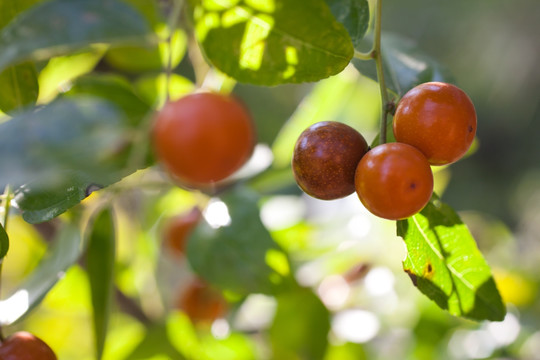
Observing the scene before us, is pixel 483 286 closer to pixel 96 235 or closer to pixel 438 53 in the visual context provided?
pixel 96 235

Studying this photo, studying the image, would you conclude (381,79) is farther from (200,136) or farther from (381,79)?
(200,136)

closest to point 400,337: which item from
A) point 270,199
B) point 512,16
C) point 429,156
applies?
point 270,199

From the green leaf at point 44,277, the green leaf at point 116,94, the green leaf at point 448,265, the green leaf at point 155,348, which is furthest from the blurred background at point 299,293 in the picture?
the green leaf at point 448,265

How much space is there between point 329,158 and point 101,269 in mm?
423

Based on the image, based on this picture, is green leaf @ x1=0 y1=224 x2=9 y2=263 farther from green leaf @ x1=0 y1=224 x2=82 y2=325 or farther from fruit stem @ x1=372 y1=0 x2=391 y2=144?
fruit stem @ x1=372 y1=0 x2=391 y2=144

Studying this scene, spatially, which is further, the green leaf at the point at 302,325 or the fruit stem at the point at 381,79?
the green leaf at the point at 302,325

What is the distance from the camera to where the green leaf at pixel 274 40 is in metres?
0.58

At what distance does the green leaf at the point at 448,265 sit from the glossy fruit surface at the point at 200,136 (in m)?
0.31

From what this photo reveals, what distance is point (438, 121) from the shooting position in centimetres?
58

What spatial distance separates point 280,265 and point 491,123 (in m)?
6.23

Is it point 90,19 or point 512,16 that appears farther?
point 512,16

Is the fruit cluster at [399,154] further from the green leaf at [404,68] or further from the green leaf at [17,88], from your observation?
the green leaf at [17,88]

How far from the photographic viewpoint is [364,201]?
0.58m

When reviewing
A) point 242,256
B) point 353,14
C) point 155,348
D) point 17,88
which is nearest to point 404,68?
point 353,14
